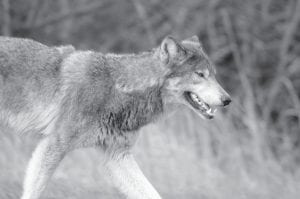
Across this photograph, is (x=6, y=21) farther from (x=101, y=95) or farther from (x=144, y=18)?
(x=101, y=95)

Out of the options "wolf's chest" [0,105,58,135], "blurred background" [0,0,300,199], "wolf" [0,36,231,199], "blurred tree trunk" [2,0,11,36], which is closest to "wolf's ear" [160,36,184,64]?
"wolf" [0,36,231,199]

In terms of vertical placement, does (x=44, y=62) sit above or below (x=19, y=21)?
below

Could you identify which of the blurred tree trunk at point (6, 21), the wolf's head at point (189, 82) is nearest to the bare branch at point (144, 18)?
the blurred tree trunk at point (6, 21)

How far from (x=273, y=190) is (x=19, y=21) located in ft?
21.0

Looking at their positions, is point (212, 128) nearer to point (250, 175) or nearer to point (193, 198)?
point (250, 175)

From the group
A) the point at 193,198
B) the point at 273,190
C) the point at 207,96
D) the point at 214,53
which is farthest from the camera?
the point at 214,53

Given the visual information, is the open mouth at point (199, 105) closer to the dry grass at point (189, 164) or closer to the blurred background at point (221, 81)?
the dry grass at point (189, 164)

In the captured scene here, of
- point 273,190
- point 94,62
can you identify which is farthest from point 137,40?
point 94,62

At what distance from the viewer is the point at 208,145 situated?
1027 centimetres

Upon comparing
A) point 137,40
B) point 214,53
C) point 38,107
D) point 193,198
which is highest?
point 137,40

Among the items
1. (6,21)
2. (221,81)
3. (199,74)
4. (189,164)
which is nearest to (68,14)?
(6,21)

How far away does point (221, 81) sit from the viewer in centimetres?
1460

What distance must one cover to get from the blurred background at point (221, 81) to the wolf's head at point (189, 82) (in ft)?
7.23

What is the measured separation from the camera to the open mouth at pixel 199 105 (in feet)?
20.4
